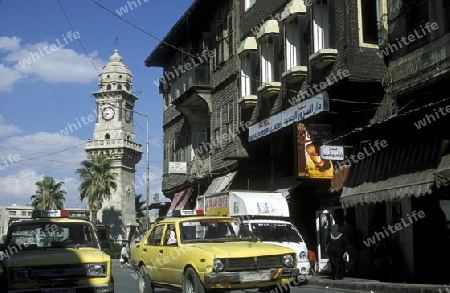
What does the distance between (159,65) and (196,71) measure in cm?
870

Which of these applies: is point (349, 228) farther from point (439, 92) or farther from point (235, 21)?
point (235, 21)

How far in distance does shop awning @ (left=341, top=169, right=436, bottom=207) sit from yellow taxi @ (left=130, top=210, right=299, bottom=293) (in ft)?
13.0

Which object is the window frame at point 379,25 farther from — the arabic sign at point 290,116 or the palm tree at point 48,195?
the palm tree at point 48,195

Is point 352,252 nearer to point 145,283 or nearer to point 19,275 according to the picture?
point 145,283

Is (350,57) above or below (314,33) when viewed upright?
below

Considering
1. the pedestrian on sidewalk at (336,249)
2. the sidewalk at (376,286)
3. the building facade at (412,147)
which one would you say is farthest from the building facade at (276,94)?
the sidewalk at (376,286)

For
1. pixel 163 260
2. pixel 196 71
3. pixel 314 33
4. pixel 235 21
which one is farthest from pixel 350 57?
pixel 196 71

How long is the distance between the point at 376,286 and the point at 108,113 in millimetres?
89113

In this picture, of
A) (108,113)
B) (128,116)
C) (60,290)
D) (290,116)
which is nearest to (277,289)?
(60,290)

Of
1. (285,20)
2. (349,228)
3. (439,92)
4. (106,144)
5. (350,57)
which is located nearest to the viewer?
(439,92)

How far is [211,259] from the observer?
31.8 ft

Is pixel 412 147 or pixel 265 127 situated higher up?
pixel 265 127

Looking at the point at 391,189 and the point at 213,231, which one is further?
the point at 391,189

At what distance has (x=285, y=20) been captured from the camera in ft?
71.8
